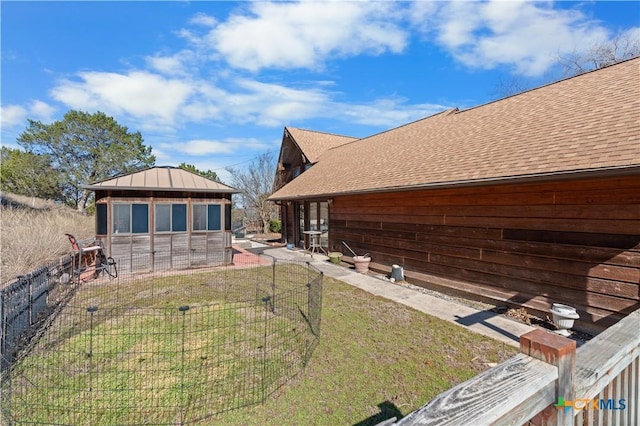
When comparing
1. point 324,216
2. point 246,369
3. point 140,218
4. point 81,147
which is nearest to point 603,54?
point 324,216

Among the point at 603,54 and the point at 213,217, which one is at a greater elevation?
the point at 603,54

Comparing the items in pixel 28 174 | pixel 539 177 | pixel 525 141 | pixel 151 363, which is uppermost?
pixel 28 174

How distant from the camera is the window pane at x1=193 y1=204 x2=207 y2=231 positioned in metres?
9.96

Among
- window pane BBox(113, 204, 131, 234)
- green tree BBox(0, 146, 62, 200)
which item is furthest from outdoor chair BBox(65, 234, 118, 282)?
green tree BBox(0, 146, 62, 200)

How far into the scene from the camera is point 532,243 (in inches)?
209

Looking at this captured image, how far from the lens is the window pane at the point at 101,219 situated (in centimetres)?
888

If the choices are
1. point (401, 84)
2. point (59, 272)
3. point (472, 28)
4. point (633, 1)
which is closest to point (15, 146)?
Result: point (59, 272)

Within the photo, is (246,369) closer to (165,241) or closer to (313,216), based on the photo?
(165,241)

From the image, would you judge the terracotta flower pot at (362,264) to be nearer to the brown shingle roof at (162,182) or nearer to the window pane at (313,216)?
the window pane at (313,216)

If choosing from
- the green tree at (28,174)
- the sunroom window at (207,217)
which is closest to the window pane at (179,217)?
the sunroom window at (207,217)

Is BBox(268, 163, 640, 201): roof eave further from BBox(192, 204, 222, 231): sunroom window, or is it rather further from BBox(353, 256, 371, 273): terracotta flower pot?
BBox(192, 204, 222, 231): sunroom window

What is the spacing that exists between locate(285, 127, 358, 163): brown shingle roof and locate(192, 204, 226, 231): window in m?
7.96

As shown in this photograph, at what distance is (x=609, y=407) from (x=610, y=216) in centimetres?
430

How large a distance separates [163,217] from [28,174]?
21432mm
